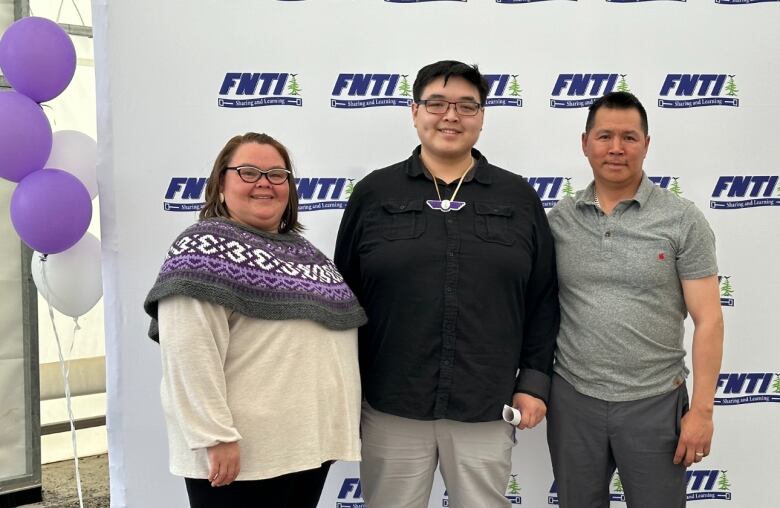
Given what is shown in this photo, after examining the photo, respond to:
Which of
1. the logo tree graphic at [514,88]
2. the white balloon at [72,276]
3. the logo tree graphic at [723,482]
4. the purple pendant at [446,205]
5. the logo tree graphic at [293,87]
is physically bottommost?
the logo tree graphic at [723,482]

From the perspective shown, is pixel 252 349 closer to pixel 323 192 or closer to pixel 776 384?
pixel 323 192

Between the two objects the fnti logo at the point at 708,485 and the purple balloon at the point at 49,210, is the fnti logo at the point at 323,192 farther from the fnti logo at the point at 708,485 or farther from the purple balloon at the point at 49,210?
the fnti logo at the point at 708,485

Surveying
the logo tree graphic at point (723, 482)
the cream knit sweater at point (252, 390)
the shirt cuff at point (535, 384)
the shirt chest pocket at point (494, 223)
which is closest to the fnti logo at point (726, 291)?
the logo tree graphic at point (723, 482)

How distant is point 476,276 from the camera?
1.71 metres

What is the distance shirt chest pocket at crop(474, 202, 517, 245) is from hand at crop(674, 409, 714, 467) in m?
0.67

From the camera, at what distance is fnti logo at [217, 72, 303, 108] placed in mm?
2420

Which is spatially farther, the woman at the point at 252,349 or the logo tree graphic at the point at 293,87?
the logo tree graphic at the point at 293,87

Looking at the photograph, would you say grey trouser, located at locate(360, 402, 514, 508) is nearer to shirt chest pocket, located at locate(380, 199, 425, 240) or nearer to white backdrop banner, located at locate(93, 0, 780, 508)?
shirt chest pocket, located at locate(380, 199, 425, 240)

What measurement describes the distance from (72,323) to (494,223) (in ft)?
8.79

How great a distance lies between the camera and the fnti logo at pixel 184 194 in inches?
95.7

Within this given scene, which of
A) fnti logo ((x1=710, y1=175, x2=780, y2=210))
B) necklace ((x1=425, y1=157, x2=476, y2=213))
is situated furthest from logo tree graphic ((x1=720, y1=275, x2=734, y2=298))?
necklace ((x1=425, y1=157, x2=476, y2=213))

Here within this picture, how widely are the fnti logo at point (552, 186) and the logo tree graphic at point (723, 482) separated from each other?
4.32ft

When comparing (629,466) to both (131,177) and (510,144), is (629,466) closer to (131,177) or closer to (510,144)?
(510,144)

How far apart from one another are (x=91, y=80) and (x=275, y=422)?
2711mm
